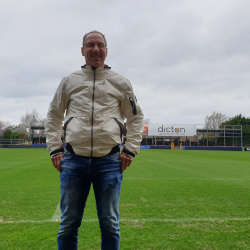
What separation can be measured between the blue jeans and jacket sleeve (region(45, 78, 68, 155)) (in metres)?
0.20

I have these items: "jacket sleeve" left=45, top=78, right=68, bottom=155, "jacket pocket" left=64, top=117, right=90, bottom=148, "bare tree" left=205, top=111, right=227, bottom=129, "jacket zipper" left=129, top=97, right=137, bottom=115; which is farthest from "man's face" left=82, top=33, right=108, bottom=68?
"bare tree" left=205, top=111, right=227, bottom=129

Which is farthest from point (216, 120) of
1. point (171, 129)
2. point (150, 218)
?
point (150, 218)

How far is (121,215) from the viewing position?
4.18m

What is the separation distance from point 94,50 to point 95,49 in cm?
1

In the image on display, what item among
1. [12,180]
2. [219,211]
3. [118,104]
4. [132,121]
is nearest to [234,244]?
[219,211]

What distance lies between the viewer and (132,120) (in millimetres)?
2373

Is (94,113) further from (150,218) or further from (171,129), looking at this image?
(171,129)

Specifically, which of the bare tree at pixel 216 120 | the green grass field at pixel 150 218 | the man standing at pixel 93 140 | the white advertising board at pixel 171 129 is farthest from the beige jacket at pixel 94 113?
the bare tree at pixel 216 120

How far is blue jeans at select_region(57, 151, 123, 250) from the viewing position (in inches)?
84.1

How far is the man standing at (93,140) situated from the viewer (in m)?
2.14

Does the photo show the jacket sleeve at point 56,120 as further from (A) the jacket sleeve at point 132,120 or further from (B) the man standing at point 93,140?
(A) the jacket sleeve at point 132,120

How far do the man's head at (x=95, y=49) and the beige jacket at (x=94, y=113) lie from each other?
9 cm

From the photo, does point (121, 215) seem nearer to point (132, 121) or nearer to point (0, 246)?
point (0, 246)

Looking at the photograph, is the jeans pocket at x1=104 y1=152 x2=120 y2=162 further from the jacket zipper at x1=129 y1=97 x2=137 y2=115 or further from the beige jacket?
the jacket zipper at x1=129 y1=97 x2=137 y2=115
